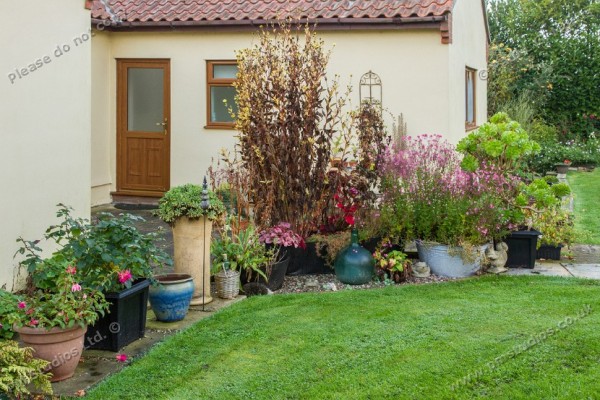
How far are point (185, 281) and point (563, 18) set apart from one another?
2624 centimetres

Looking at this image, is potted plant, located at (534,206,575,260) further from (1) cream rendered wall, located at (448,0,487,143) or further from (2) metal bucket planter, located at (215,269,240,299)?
(2) metal bucket planter, located at (215,269,240,299)

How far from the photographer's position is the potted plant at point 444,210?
868cm

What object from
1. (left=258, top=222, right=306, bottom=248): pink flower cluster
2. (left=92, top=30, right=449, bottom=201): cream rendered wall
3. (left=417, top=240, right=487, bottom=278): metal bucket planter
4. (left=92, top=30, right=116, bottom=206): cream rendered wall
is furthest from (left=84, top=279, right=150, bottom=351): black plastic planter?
(left=92, top=30, right=116, bottom=206): cream rendered wall

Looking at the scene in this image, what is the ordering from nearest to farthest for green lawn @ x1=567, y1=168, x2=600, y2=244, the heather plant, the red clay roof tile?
the heather plant, green lawn @ x1=567, y1=168, x2=600, y2=244, the red clay roof tile

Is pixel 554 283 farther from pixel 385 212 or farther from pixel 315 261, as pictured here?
pixel 315 261

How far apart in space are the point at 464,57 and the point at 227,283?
8.59m

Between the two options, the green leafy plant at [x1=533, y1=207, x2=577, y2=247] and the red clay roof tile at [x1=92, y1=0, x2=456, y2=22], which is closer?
the green leafy plant at [x1=533, y1=207, x2=577, y2=247]

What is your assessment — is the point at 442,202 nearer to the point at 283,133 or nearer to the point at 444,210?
the point at 444,210

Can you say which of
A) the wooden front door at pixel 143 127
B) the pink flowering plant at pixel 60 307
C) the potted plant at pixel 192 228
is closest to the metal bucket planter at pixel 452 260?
the potted plant at pixel 192 228

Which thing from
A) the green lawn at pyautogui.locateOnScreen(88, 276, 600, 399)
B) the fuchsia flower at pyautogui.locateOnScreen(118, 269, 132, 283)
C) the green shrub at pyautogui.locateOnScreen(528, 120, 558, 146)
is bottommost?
the green lawn at pyautogui.locateOnScreen(88, 276, 600, 399)

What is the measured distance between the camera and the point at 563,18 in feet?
96.1

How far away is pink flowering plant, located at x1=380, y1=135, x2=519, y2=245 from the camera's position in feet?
28.6

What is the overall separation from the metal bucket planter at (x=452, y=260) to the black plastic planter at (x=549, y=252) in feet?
4.16

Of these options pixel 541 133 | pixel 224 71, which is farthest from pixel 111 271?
pixel 541 133
